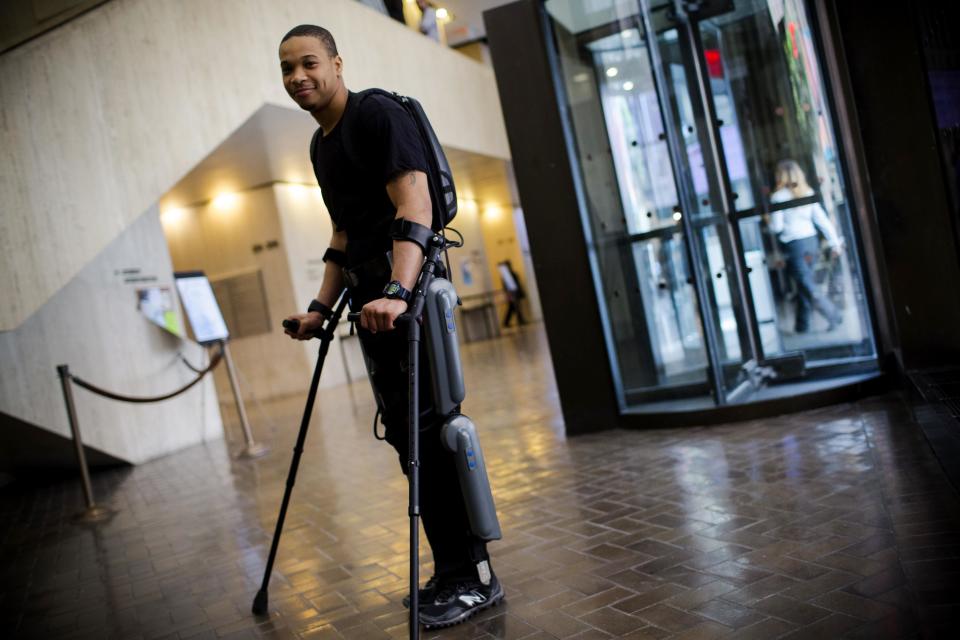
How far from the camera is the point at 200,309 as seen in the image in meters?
8.92

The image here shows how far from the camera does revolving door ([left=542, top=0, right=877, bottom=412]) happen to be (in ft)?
16.9

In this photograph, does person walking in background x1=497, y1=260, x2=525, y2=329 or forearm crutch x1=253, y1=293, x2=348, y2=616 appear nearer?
forearm crutch x1=253, y1=293, x2=348, y2=616

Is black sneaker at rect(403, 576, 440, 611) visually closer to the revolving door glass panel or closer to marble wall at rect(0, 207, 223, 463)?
the revolving door glass panel

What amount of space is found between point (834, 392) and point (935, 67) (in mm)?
1796

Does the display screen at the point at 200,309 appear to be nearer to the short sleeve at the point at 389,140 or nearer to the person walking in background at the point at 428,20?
the short sleeve at the point at 389,140

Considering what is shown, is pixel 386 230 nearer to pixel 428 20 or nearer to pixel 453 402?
pixel 453 402

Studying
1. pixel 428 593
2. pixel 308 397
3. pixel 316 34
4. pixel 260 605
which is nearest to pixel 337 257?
pixel 308 397

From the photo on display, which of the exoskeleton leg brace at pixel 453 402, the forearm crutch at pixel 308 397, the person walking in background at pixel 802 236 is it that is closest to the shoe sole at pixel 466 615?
the exoskeleton leg brace at pixel 453 402

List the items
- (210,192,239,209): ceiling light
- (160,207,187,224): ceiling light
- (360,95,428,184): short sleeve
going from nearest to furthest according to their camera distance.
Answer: (360,95,428,184): short sleeve < (210,192,239,209): ceiling light < (160,207,187,224): ceiling light

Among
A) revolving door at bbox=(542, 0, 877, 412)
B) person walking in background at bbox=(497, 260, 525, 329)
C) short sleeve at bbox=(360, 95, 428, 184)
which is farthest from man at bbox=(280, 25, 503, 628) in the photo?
Result: person walking in background at bbox=(497, 260, 525, 329)

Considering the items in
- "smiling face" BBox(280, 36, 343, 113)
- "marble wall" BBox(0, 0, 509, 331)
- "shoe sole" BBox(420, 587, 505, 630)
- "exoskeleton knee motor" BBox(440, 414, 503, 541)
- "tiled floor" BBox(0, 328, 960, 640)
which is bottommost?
"tiled floor" BBox(0, 328, 960, 640)

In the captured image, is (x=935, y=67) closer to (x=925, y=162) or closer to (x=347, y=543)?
(x=925, y=162)

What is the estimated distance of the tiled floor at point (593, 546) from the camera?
2365 millimetres

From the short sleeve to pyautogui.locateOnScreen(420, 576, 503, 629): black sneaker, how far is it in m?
1.28
